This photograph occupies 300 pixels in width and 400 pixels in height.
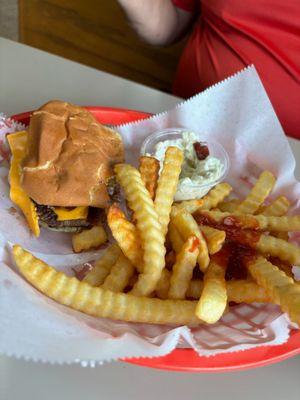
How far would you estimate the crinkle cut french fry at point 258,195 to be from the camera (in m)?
1.45

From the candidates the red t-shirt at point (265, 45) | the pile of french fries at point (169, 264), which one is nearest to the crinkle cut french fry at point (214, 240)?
the pile of french fries at point (169, 264)

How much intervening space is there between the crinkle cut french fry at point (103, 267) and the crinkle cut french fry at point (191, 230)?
0.50ft

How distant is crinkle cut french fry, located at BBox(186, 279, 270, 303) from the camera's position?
122 cm

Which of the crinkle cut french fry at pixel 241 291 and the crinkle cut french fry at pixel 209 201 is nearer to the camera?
the crinkle cut french fry at pixel 241 291

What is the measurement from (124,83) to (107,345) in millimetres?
1049

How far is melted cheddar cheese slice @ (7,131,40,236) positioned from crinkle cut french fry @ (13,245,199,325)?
0.26 metres

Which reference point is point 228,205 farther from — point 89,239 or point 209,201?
point 89,239

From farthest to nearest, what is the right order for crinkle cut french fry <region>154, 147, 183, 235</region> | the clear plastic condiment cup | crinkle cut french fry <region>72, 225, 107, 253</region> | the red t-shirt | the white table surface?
the red t-shirt, the clear plastic condiment cup, crinkle cut french fry <region>72, 225, 107, 253</region>, crinkle cut french fry <region>154, 147, 183, 235</region>, the white table surface

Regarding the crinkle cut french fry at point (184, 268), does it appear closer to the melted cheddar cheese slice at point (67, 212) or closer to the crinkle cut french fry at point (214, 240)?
the crinkle cut french fry at point (214, 240)

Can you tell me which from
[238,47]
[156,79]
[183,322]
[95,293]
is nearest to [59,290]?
[95,293]

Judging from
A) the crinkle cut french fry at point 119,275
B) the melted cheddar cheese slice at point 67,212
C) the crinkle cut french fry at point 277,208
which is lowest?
the melted cheddar cheese slice at point 67,212

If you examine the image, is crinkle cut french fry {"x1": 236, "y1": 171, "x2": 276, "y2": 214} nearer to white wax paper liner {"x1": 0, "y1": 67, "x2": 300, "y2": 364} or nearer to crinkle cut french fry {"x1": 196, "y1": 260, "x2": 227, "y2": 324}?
white wax paper liner {"x1": 0, "y1": 67, "x2": 300, "y2": 364}

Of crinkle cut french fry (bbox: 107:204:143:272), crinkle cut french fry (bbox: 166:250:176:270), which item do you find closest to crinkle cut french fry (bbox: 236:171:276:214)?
crinkle cut french fry (bbox: 166:250:176:270)

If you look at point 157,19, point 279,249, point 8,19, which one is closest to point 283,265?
point 279,249
